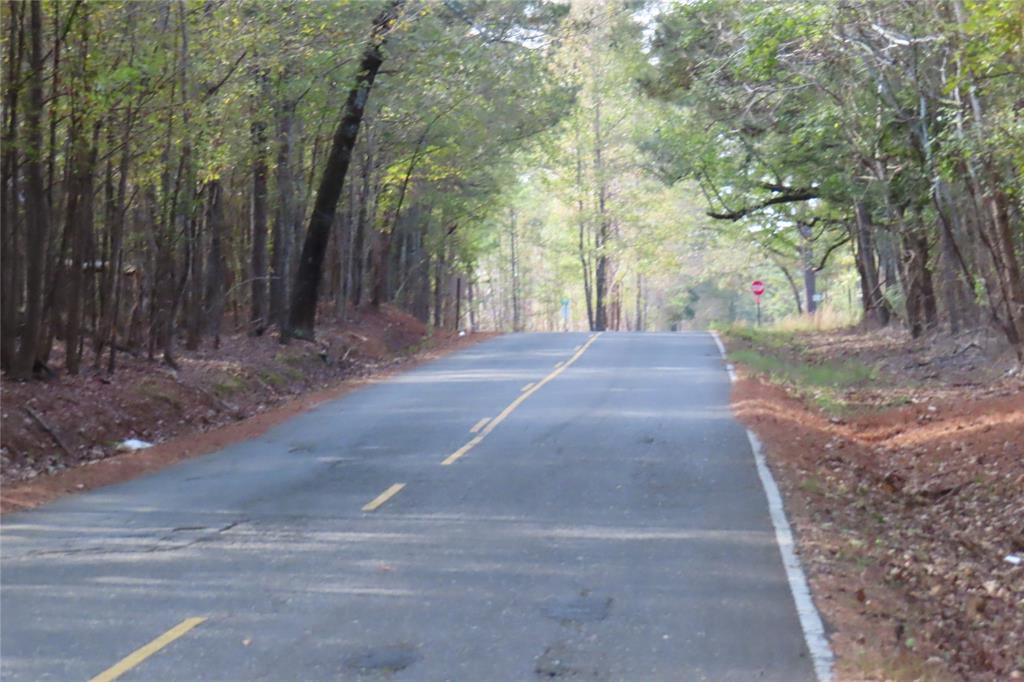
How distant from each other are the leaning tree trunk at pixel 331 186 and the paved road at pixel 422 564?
33.9ft

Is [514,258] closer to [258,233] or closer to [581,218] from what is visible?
[581,218]

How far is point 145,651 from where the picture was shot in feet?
24.5

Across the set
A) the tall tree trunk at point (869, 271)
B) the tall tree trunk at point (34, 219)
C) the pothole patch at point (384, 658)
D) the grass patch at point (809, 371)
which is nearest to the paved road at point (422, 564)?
the pothole patch at point (384, 658)

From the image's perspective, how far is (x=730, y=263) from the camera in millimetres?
71625

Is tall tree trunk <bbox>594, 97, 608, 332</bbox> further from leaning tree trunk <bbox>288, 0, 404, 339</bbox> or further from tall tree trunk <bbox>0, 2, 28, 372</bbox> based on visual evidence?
tall tree trunk <bbox>0, 2, 28, 372</bbox>

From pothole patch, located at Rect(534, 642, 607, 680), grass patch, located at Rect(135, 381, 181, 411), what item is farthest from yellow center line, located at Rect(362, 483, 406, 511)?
grass patch, located at Rect(135, 381, 181, 411)

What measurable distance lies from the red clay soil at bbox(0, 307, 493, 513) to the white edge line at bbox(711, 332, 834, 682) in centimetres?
808

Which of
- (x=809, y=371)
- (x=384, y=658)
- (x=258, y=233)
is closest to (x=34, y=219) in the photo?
(x=258, y=233)

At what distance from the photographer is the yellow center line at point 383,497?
12344 millimetres

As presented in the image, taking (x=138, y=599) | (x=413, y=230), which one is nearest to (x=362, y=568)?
(x=138, y=599)

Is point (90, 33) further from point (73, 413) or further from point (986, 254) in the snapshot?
point (986, 254)

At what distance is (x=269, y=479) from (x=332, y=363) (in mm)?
14773

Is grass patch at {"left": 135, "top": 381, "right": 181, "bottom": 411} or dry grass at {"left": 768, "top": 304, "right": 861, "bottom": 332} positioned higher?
dry grass at {"left": 768, "top": 304, "right": 861, "bottom": 332}

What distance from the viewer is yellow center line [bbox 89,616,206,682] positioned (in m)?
7.02
